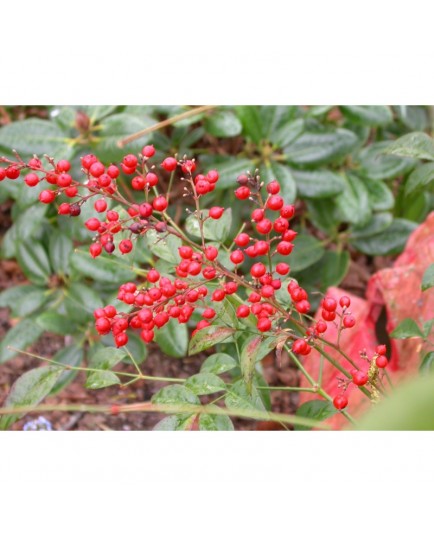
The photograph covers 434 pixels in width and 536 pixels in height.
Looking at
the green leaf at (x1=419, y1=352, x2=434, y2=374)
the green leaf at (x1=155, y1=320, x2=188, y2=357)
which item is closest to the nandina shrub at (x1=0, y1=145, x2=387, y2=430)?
the green leaf at (x1=419, y1=352, x2=434, y2=374)

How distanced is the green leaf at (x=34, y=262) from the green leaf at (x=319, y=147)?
491 millimetres

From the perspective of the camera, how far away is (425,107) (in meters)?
1.55

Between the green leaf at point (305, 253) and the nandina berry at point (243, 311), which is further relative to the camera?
the green leaf at point (305, 253)

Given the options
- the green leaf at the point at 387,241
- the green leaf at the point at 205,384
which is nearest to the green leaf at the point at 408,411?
the green leaf at the point at 205,384

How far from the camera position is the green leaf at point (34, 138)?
1295 millimetres

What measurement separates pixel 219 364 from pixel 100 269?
0.39m

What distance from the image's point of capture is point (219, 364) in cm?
87

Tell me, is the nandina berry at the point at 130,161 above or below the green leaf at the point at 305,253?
above

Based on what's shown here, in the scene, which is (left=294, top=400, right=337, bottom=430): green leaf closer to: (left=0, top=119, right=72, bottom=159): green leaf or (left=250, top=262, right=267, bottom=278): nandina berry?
(left=250, top=262, right=267, bottom=278): nandina berry

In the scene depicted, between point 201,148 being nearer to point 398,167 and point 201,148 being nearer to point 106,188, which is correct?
point 398,167

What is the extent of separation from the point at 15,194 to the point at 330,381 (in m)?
0.67

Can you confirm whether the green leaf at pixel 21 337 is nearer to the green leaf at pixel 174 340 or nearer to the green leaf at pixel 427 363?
the green leaf at pixel 174 340

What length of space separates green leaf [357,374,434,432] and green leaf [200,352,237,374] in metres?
0.57

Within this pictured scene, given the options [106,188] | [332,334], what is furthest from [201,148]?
[106,188]
